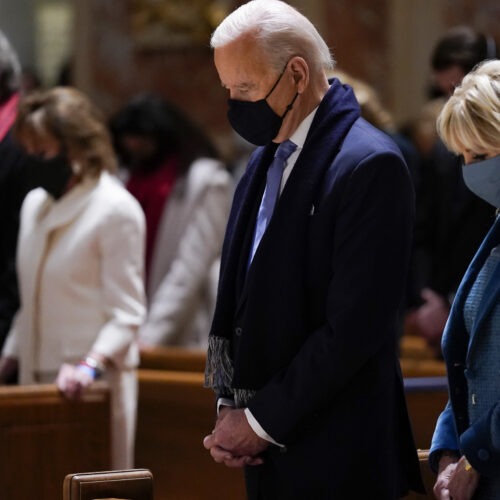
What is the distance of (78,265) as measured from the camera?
460 centimetres

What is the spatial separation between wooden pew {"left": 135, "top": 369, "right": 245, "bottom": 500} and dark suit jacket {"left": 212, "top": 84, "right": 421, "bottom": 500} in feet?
5.18

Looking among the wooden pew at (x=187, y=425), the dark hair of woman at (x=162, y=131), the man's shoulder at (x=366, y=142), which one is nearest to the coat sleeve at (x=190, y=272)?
the dark hair of woman at (x=162, y=131)

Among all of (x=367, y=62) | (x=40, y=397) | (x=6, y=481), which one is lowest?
(x=6, y=481)

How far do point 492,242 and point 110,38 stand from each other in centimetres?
816

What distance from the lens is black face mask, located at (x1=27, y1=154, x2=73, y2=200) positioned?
15.4ft

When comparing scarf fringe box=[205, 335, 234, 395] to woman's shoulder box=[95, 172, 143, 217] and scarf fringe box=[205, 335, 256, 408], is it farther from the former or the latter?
woman's shoulder box=[95, 172, 143, 217]

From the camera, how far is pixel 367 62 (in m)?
10.0

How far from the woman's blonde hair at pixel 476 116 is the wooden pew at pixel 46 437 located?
1.93 meters

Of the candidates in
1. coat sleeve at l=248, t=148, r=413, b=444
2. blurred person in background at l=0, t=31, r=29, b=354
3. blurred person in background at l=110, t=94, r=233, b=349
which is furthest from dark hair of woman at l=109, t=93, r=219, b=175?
coat sleeve at l=248, t=148, r=413, b=444

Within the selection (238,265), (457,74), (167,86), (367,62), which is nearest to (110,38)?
(167,86)

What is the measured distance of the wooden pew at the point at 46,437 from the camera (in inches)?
173

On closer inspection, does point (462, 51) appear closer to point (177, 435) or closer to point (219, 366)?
point (177, 435)

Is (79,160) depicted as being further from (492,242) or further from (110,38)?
(110,38)

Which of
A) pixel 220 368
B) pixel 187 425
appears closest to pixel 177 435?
pixel 187 425
